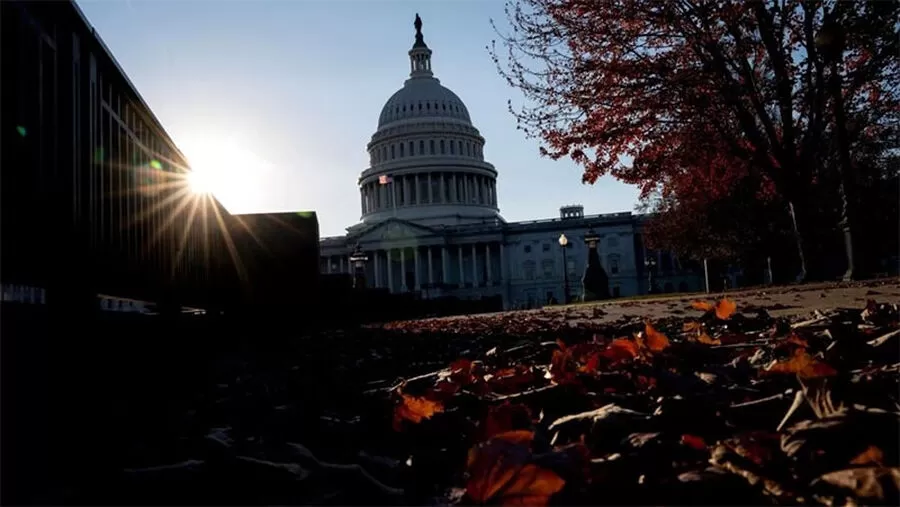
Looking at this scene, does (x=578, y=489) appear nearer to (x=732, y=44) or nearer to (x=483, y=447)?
(x=483, y=447)

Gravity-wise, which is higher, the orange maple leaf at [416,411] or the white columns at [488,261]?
the white columns at [488,261]

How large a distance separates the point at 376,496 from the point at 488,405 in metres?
0.86

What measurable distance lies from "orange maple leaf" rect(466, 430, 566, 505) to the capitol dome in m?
106

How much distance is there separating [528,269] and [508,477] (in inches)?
4148

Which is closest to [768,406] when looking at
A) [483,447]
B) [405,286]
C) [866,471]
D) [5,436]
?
[866,471]

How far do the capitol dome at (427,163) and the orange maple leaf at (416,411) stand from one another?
10490cm

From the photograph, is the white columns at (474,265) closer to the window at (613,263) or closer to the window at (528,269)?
the window at (528,269)

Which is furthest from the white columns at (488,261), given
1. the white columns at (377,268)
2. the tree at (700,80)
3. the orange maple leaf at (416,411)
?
the orange maple leaf at (416,411)

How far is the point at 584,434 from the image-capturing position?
2078mm

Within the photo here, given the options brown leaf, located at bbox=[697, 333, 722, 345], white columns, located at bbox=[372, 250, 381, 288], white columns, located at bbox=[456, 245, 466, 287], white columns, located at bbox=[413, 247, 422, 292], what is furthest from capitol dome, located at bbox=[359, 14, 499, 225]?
brown leaf, located at bbox=[697, 333, 722, 345]

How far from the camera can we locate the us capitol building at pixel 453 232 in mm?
103125

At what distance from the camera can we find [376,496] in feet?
6.60

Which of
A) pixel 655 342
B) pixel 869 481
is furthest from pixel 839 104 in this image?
pixel 869 481

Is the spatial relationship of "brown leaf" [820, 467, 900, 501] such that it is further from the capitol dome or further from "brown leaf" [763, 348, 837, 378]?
the capitol dome
